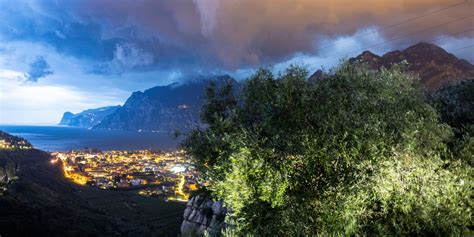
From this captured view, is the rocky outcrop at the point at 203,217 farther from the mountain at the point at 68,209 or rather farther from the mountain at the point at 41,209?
the mountain at the point at 41,209

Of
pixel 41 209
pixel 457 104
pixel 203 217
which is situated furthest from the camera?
pixel 41 209

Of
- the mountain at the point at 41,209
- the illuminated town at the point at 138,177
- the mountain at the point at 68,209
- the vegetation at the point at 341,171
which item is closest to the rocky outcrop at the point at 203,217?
the vegetation at the point at 341,171

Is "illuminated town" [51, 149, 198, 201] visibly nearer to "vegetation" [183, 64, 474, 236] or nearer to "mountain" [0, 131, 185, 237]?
"mountain" [0, 131, 185, 237]

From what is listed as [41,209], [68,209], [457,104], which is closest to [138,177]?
[68,209]

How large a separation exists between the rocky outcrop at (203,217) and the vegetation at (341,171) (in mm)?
10008

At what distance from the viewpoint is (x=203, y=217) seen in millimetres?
29078

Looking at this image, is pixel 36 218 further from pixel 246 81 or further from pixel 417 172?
pixel 417 172

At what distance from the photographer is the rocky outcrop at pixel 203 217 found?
26859mm

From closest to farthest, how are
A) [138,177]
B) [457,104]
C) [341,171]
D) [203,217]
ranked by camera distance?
[341,171] → [457,104] → [203,217] → [138,177]

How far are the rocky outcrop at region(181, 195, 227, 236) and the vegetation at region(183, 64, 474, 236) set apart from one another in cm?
1001

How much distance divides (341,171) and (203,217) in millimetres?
17808

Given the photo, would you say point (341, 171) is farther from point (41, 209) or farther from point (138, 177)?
point (138, 177)

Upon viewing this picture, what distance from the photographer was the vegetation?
1464cm

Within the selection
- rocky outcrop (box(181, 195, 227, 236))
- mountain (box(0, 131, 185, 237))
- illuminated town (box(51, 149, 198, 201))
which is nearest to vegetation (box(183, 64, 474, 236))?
rocky outcrop (box(181, 195, 227, 236))
